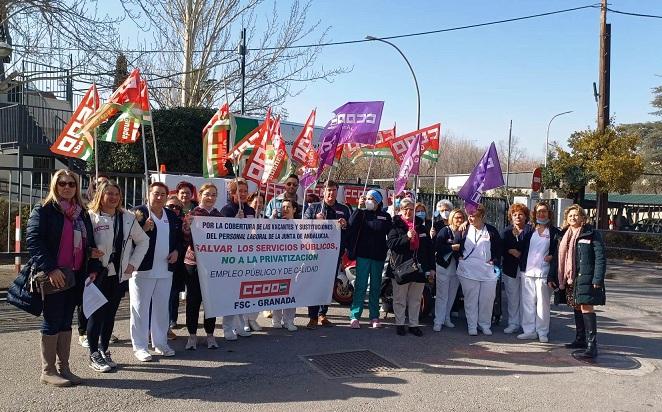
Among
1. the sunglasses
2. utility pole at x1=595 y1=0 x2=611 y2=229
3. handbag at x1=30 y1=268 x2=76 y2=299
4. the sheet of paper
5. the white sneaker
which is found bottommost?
the white sneaker

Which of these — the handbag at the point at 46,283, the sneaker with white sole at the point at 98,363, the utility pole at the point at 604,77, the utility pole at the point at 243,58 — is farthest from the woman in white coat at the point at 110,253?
the utility pole at the point at 604,77

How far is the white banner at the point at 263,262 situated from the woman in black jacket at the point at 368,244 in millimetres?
267

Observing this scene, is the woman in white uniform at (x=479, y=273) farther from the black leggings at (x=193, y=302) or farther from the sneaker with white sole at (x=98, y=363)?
the sneaker with white sole at (x=98, y=363)

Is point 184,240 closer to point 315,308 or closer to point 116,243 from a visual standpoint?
point 116,243

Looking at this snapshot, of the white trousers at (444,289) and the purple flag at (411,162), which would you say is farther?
the purple flag at (411,162)

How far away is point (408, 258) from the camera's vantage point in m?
7.39

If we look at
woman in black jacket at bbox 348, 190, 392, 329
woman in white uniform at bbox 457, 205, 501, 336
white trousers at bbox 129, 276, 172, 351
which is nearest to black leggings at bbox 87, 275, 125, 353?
white trousers at bbox 129, 276, 172, 351

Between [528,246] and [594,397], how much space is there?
8.86ft

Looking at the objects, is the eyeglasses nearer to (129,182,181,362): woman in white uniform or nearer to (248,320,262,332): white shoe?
(129,182,181,362): woman in white uniform

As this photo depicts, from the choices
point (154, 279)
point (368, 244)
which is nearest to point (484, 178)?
point (368, 244)

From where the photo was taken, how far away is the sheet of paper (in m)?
5.14

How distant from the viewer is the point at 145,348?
5910mm

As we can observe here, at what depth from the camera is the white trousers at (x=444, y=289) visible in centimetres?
791

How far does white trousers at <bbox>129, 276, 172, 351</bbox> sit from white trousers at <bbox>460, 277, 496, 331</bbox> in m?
3.98
